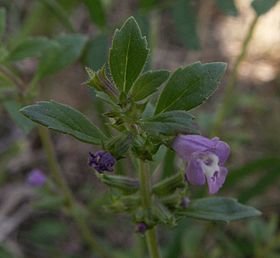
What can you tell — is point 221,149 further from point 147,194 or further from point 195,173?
point 147,194

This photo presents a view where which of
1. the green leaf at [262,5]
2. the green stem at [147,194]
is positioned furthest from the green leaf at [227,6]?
the green stem at [147,194]

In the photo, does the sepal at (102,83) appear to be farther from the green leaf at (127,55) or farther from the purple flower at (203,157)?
the purple flower at (203,157)

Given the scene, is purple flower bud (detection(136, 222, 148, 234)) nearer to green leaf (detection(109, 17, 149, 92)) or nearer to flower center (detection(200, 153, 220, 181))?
flower center (detection(200, 153, 220, 181))

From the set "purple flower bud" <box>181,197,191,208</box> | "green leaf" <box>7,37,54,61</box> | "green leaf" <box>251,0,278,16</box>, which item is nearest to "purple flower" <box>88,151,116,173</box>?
"purple flower bud" <box>181,197,191,208</box>

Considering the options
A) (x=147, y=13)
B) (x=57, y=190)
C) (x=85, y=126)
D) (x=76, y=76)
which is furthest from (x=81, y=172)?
(x=85, y=126)

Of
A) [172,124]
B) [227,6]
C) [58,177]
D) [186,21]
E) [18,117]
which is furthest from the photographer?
[186,21]

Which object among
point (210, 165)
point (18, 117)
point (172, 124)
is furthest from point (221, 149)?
point (18, 117)

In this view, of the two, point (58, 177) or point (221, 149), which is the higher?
point (221, 149)
